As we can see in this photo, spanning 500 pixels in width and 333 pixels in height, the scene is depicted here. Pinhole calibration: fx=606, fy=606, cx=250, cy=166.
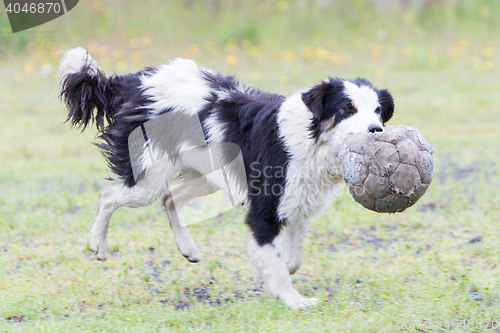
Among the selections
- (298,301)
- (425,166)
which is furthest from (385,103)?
(298,301)

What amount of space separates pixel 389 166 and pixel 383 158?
0.19ft

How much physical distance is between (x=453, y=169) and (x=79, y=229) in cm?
461

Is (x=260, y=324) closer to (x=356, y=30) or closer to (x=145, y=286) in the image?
(x=145, y=286)

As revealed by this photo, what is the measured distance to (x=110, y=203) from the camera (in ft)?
15.7

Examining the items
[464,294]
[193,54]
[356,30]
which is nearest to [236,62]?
[193,54]

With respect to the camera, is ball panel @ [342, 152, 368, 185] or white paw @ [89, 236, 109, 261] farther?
white paw @ [89, 236, 109, 261]

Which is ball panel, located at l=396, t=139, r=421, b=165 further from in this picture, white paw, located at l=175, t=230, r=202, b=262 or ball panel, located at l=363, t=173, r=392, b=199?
white paw, located at l=175, t=230, r=202, b=262

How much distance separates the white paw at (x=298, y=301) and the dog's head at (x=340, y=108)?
1.07 meters

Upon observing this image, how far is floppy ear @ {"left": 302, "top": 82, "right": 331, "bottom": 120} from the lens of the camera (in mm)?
3848

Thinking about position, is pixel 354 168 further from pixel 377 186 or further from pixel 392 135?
pixel 392 135

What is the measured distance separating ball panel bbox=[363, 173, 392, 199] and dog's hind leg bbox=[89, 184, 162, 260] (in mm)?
1837

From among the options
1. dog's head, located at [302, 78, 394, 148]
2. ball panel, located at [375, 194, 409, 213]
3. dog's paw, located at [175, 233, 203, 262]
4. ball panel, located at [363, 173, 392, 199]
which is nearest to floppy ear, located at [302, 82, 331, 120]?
dog's head, located at [302, 78, 394, 148]

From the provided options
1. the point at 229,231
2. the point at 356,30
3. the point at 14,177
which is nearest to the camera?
the point at 229,231

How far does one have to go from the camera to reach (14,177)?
750cm
